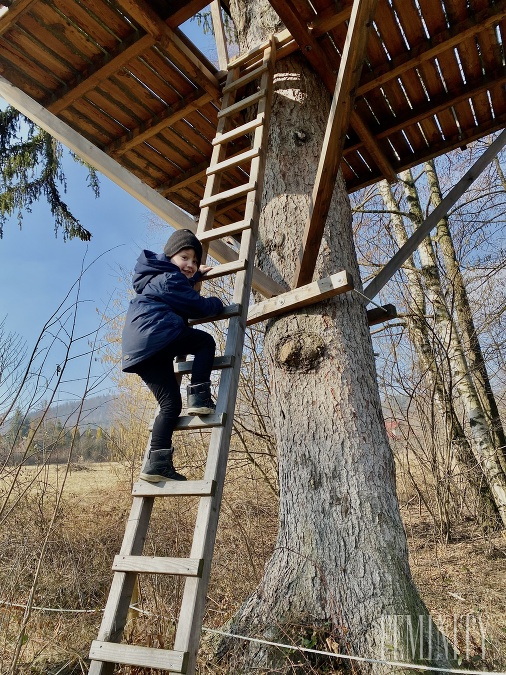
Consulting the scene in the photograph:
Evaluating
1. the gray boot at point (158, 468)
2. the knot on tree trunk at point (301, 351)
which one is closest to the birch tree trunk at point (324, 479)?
the knot on tree trunk at point (301, 351)

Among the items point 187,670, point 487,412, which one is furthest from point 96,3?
point 487,412

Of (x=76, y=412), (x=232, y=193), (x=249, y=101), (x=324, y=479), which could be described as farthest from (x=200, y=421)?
(x=249, y=101)

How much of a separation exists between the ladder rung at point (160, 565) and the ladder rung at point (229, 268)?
1517mm

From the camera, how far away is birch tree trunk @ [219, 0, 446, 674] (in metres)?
2.29

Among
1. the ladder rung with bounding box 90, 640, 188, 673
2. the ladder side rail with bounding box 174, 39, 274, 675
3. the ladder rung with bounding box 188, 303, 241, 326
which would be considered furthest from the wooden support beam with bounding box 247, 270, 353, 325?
the ladder rung with bounding box 90, 640, 188, 673

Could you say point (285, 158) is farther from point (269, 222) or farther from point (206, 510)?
point (206, 510)

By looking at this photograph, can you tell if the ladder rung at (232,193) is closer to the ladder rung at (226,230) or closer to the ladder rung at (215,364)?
the ladder rung at (226,230)

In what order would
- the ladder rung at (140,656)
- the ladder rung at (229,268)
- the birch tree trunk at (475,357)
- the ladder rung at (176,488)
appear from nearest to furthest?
1. the ladder rung at (140,656)
2. the ladder rung at (176,488)
3. the ladder rung at (229,268)
4. the birch tree trunk at (475,357)

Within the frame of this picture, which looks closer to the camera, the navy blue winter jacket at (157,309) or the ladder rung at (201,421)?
the ladder rung at (201,421)

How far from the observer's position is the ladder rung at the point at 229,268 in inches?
109

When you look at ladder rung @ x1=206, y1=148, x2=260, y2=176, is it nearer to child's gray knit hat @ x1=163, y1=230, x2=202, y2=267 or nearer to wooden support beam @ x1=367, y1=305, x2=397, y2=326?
child's gray knit hat @ x1=163, y1=230, x2=202, y2=267

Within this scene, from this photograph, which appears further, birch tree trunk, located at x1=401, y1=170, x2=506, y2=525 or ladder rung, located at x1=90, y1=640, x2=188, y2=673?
birch tree trunk, located at x1=401, y1=170, x2=506, y2=525

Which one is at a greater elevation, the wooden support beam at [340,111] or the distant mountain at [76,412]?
the wooden support beam at [340,111]

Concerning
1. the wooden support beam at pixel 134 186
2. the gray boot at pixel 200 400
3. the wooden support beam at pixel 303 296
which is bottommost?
the gray boot at pixel 200 400
